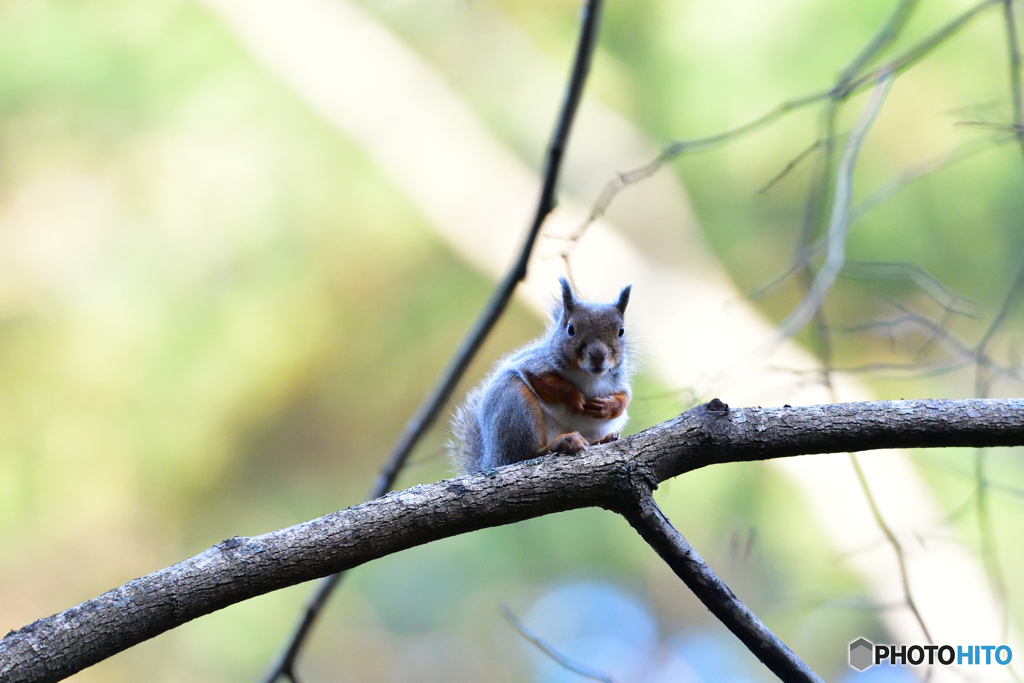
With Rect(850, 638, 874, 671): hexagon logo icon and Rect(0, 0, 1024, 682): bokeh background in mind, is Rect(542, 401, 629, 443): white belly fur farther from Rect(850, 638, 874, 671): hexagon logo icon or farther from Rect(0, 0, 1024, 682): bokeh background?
Rect(0, 0, 1024, 682): bokeh background

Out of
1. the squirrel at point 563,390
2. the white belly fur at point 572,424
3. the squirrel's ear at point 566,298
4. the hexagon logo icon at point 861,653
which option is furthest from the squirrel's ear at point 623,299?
the hexagon logo icon at point 861,653

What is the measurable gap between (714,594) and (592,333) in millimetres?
784

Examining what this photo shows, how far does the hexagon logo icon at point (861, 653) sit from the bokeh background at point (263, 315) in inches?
113

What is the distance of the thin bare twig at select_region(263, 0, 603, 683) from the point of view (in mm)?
2529

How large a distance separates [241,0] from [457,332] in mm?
2931

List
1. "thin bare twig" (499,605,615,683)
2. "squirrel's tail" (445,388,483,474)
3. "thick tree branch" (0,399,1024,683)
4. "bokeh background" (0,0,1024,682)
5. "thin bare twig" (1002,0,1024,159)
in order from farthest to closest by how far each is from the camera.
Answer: "bokeh background" (0,0,1024,682) < "squirrel's tail" (445,388,483,474) < "thin bare twig" (1002,0,1024,159) < "thin bare twig" (499,605,615,683) < "thick tree branch" (0,399,1024,683)

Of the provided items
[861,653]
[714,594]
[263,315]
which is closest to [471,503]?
[714,594]

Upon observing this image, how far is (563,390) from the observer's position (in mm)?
2178

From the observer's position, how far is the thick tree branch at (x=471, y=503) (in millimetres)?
1490

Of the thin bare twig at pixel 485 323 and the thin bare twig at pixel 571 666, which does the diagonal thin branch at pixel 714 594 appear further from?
the thin bare twig at pixel 485 323

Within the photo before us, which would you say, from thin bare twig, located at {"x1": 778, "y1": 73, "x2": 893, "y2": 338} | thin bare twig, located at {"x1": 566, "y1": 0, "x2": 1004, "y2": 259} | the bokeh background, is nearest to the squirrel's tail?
thin bare twig, located at {"x1": 566, "y1": 0, "x2": 1004, "y2": 259}

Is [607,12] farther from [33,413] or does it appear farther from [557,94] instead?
[33,413]

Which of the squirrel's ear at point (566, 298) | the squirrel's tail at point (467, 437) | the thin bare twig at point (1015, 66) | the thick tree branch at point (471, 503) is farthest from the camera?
the squirrel's tail at point (467, 437)

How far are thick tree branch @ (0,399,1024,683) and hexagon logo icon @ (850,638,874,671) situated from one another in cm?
127
